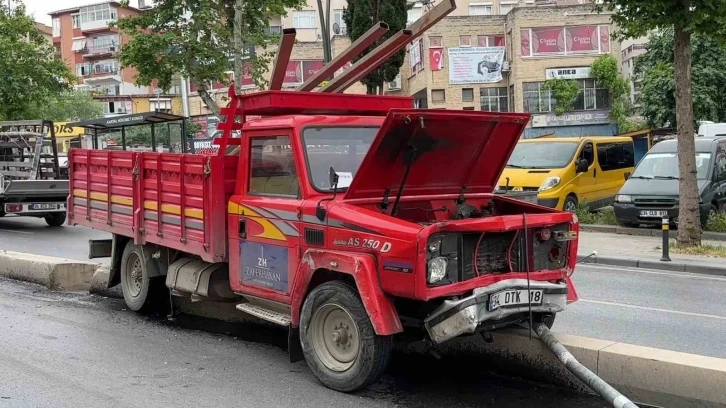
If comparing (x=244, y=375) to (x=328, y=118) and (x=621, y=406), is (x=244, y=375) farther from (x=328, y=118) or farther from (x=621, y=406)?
(x=621, y=406)

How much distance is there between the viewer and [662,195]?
15.5 m

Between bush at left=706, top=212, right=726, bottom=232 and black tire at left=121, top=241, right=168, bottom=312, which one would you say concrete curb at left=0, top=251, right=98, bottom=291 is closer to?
black tire at left=121, top=241, right=168, bottom=312

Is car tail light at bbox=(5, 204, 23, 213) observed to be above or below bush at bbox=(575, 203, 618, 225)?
above

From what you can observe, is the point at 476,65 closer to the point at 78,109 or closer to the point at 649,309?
the point at 78,109

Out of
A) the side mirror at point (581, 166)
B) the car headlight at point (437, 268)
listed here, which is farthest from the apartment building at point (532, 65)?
the car headlight at point (437, 268)

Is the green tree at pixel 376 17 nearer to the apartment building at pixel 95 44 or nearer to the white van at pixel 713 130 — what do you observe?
the white van at pixel 713 130

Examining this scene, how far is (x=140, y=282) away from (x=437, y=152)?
167 inches

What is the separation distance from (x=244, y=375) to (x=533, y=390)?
89.1 inches

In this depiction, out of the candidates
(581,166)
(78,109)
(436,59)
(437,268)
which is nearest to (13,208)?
(581,166)

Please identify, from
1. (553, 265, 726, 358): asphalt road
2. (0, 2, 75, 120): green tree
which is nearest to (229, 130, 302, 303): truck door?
(553, 265, 726, 358): asphalt road

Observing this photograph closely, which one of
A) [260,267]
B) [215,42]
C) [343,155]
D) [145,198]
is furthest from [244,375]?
[215,42]

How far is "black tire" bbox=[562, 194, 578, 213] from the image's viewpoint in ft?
55.5

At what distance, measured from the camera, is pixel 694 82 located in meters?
30.3

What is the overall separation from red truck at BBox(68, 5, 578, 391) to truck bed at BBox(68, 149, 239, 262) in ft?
0.07
